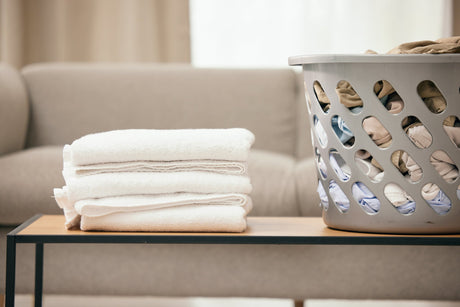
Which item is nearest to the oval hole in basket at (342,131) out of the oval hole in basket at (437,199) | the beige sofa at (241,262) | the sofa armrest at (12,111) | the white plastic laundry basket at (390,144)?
the white plastic laundry basket at (390,144)

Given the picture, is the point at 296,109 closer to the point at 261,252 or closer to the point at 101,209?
the point at 261,252

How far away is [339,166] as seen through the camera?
770 mm

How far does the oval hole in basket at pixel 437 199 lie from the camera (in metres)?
0.72

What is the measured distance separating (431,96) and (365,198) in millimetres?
149

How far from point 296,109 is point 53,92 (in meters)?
0.80

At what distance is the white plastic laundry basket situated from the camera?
2.31ft

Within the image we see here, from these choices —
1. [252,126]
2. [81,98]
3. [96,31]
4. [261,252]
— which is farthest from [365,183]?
[96,31]

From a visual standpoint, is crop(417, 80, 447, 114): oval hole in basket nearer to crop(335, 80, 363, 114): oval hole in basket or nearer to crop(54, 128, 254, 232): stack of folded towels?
crop(335, 80, 363, 114): oval hole in basket

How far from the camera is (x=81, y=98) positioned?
75.6 inches

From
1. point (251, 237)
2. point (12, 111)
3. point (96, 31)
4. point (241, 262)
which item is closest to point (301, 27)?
point (96, 31)

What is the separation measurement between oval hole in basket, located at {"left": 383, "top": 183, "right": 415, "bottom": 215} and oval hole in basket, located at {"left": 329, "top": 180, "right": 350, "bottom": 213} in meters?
0.06

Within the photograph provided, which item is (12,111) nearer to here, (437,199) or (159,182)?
(159,182)

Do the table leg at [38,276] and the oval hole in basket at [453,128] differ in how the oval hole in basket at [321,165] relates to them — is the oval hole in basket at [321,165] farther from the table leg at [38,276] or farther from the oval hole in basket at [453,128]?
the table leg at [38,276]

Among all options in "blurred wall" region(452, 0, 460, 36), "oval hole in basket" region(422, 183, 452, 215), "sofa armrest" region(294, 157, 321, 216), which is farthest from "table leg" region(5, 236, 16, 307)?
"blurred wall" region(452, 0, 460, 36)
